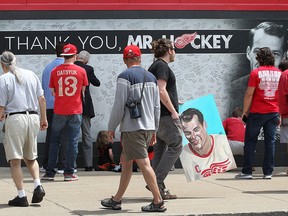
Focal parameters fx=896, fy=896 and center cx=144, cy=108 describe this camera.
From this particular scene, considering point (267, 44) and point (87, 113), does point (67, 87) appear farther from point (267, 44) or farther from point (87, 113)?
point (267, 44)

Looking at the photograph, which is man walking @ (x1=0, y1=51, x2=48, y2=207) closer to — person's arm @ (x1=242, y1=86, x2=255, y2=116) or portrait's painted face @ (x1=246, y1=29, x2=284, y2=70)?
person's arm @ (x1=242, y1=86, x2=255, y2=116)

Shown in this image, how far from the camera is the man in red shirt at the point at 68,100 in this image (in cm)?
1255

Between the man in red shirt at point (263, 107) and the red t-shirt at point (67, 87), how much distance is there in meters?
2.43

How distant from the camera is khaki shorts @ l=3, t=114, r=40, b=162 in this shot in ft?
32.6

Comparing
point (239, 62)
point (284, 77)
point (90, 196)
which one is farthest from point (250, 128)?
point (90, 196)

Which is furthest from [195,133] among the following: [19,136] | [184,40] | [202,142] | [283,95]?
[184,40]

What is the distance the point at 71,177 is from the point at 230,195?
2684 millimetres

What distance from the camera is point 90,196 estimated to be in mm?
11000

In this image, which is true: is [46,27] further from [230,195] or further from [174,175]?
[230,195]

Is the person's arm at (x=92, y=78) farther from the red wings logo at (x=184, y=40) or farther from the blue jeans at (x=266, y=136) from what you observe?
the blue jeans at (x=266, y=136)

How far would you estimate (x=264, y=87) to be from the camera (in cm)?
1288
